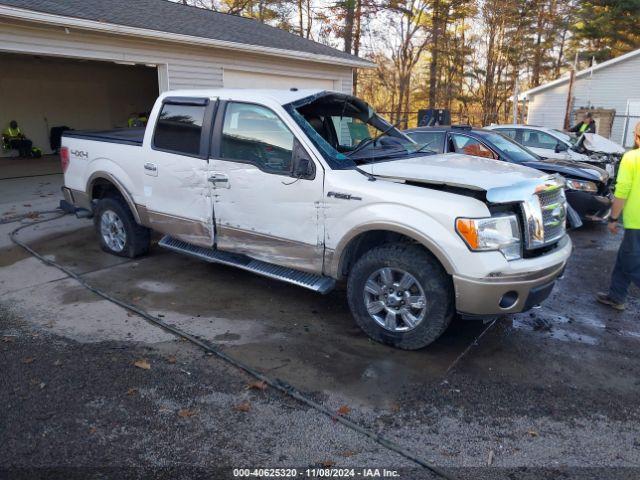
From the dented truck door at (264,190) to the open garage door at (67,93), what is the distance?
15644 millimetres

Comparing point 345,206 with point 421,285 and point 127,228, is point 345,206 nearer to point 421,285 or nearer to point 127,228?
point 421,285

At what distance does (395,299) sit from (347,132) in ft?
6.60

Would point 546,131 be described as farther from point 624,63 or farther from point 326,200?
point 624,63

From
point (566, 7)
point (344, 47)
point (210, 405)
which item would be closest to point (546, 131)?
point (210, 405)

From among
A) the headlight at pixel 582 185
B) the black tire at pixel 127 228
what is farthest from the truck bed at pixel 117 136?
the headlight at pixel 582 185

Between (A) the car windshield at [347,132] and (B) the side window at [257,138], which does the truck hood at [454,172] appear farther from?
(B) the side window at [257,138]

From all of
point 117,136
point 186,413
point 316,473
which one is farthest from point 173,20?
point 316,473

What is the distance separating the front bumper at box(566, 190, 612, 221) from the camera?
782cm

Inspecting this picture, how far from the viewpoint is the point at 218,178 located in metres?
4.84

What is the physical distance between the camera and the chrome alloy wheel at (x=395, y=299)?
386cm

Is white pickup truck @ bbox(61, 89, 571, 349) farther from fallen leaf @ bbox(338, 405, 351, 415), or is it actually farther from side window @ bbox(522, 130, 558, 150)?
side window @ bbox(522, 130, 558, 150)

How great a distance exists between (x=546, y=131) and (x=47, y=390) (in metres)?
10.6

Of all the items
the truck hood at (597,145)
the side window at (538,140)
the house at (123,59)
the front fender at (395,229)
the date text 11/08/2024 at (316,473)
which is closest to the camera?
the date text 11/08/2024 at (316,473)

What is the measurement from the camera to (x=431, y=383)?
3.56 meters
